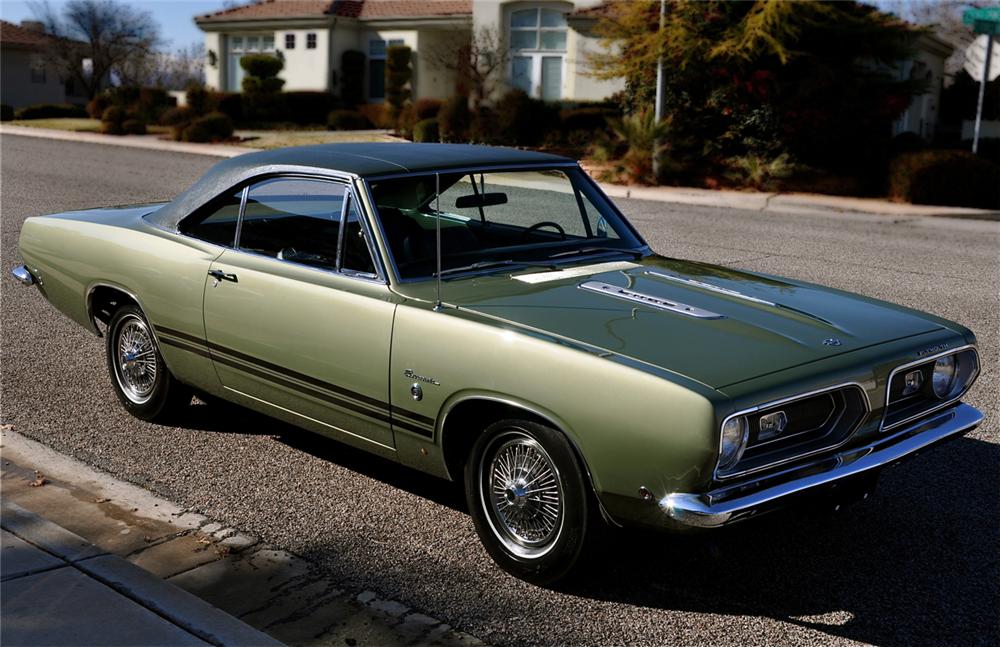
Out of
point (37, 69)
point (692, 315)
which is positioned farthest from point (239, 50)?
point (692, 315)

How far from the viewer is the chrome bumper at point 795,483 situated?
3486mm

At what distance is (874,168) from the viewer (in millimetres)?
22203

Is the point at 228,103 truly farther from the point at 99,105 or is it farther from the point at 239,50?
the point at 239,50

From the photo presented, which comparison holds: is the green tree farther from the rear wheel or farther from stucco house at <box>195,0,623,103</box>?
the rear wheel

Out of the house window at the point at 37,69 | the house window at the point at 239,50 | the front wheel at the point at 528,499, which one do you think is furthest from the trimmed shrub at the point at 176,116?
the front wheel at the point at 528,499

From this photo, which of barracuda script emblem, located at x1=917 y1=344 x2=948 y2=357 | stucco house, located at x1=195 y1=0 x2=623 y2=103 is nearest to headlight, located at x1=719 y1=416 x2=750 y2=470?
barracuda script emblem, located at x1=917 y1=344 x2=948 y2=357

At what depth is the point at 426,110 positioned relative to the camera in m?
32.4

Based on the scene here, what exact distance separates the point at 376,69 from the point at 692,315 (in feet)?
129

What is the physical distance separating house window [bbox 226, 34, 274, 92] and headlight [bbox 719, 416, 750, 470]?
42098 mm

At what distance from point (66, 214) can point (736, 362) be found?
4496mm

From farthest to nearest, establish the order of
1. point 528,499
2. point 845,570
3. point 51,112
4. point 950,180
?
point 51,112
point 950,180
point 845,570
point 528,499

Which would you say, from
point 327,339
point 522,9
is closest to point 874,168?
point 522,9

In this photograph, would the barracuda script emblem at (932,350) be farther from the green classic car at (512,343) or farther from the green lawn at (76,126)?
the green lawn at (76,126)

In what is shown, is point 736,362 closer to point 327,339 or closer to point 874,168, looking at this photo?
point 327,339
